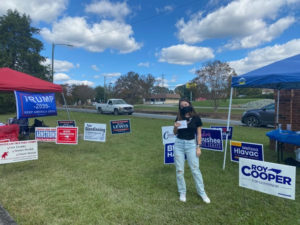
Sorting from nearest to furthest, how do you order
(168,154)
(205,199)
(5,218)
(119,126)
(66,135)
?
1. (5,218)
2. (205,199)
3. (168,154)
4. (66,135)
5. (119,126)

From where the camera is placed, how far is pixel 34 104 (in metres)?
6.86

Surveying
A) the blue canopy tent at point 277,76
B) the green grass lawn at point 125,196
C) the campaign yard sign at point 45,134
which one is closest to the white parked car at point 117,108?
the campaign yard sign at point 45,134

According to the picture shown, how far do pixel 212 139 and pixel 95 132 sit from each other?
3662 millimetres

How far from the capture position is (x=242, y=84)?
4719 millimetres

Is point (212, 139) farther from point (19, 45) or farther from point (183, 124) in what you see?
point (19, 45)

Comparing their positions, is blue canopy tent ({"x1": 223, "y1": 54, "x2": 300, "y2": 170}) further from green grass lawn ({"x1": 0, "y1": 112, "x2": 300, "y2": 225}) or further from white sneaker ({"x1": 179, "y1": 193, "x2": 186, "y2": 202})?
white sneaker ({"x1": 179, "y1": 193, "x2": 186, "y2": 202})

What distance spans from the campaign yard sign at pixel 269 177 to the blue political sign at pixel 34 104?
6.30 meters

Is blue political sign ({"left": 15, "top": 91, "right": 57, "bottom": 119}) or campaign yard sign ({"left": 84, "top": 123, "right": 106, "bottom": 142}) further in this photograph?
campaign yard sign ({"left": 84, "top": 123, "right": 106, "bottom": 142})

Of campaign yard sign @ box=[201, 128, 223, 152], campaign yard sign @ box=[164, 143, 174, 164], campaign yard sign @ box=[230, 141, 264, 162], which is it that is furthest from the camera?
campaign yard sign @ box=[201, 128, 223, 152]

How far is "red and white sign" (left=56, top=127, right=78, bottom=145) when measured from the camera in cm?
629

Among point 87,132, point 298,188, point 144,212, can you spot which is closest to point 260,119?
point 298,188

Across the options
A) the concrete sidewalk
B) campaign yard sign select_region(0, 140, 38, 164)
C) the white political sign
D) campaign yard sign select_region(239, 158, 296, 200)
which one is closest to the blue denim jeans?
the white political sign

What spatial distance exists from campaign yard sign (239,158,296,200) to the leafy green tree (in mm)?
32460

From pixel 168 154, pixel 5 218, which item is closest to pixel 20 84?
pixel 5 218
